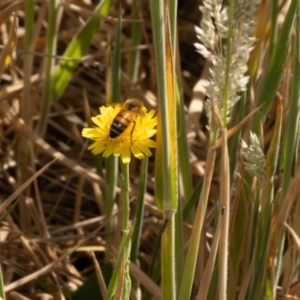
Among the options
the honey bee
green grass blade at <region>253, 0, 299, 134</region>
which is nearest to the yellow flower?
the honey bee

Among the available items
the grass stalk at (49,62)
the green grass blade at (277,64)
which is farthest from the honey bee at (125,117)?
the grass stalk at (49,62)

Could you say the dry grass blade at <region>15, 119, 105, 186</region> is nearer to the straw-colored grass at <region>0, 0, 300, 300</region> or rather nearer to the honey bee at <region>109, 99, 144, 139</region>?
the straw-colored grass at <region>0, 0, 300, 300</region>

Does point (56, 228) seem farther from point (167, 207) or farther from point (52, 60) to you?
point (167, 207)

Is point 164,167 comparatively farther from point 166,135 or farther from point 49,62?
point 49,62

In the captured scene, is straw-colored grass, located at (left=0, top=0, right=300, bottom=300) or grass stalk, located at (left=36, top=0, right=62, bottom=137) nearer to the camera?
straw-colored grass, located at (left=0, top=0, right=300, bottom=300)

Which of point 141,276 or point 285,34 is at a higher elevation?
point 285,34

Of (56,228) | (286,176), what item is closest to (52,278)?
(56,228)

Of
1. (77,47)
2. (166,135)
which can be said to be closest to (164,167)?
(166,135)
